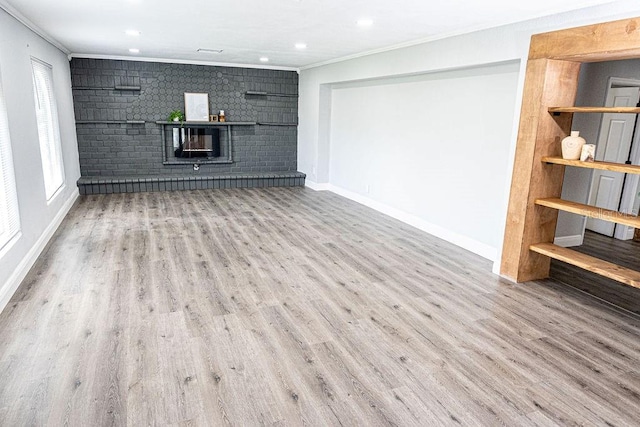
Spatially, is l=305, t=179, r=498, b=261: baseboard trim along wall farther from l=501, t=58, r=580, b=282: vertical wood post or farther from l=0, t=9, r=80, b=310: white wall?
l=0, t=9, r=80, b=310: white wall

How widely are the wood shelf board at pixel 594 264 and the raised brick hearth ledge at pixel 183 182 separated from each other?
5.60 metres

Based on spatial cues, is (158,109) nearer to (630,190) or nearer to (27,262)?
(27,262)

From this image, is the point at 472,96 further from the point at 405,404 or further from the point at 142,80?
the point at 142,80

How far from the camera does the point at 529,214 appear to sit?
3902 mm

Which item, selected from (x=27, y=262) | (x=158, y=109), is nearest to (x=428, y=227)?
(x=27, y=262)

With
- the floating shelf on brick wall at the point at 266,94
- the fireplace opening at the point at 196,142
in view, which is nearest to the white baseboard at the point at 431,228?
the floating shelf on brick wall at the point at 266,94

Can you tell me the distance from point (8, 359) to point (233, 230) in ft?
10.2

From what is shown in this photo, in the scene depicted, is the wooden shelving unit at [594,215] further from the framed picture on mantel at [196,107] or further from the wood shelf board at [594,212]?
the framed picture on mantel at [196,107]

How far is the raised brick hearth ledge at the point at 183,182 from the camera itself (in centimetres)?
755

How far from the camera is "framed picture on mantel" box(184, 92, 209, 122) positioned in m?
8.26

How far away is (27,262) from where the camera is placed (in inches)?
156

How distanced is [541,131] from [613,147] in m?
2.53

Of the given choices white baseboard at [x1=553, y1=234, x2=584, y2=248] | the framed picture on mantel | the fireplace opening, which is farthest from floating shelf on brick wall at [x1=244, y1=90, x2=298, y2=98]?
white baseboard at [x1=553, y1=234, x2=584, y2=248]

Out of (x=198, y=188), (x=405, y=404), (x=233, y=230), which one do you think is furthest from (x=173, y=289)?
(x=198, y=188)
